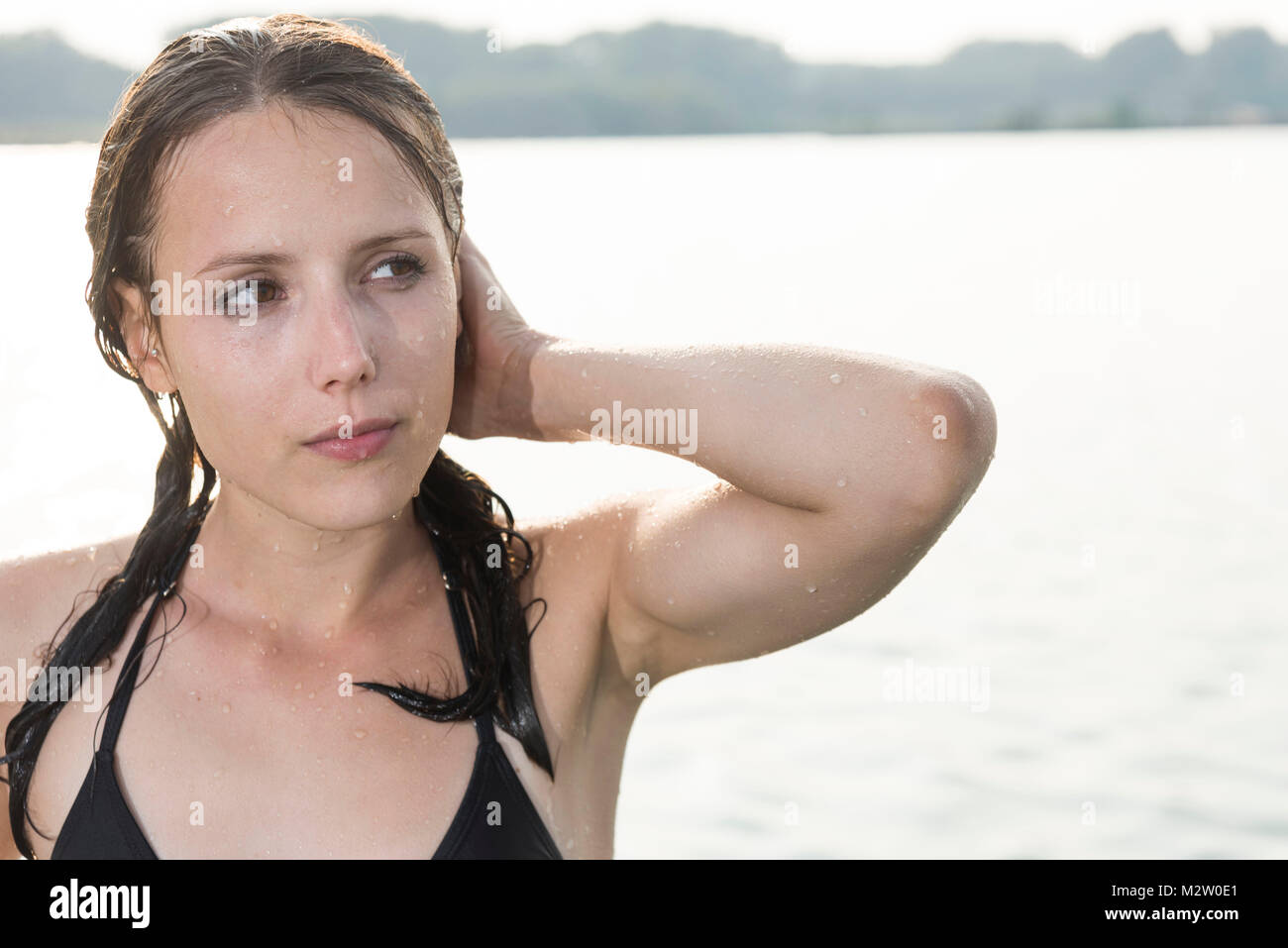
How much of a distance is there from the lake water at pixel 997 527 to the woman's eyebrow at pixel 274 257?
42cm

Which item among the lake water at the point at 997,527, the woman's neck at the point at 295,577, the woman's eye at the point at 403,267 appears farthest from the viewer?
the lake water at the point at 997,527

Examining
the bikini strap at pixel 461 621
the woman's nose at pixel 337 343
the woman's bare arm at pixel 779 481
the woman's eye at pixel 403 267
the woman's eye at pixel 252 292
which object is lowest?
the bikini strap at pixel 461 621

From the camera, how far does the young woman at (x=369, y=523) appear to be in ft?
6.68

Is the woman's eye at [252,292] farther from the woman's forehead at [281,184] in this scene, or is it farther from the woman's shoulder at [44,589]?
the woman's shoulder at [44,589]

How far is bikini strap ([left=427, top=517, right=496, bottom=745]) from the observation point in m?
2.24

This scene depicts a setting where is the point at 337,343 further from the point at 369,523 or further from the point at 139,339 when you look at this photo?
Result: the point at 139,339

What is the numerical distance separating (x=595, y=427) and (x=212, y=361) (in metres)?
0.62

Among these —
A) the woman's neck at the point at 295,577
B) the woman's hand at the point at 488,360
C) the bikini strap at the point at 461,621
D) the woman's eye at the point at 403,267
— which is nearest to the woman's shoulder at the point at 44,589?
the woman's neck at the point at 295,577

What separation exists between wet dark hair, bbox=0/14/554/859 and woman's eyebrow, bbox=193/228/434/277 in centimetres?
15

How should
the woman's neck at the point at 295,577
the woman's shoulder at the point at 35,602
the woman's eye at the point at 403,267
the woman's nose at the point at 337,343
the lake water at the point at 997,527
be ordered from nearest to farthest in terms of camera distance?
the woman's nose at the point at 337,343 < the woman's eye at the point at 403,267 < the woman's shoulder at the point at 35,602 < the woman's neck at the point at 295,577 < the lake water at the point at 997,527

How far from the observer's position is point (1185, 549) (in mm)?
10789

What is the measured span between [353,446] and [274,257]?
294 millimetres

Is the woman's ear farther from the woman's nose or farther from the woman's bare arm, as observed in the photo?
the woman's bare arm
